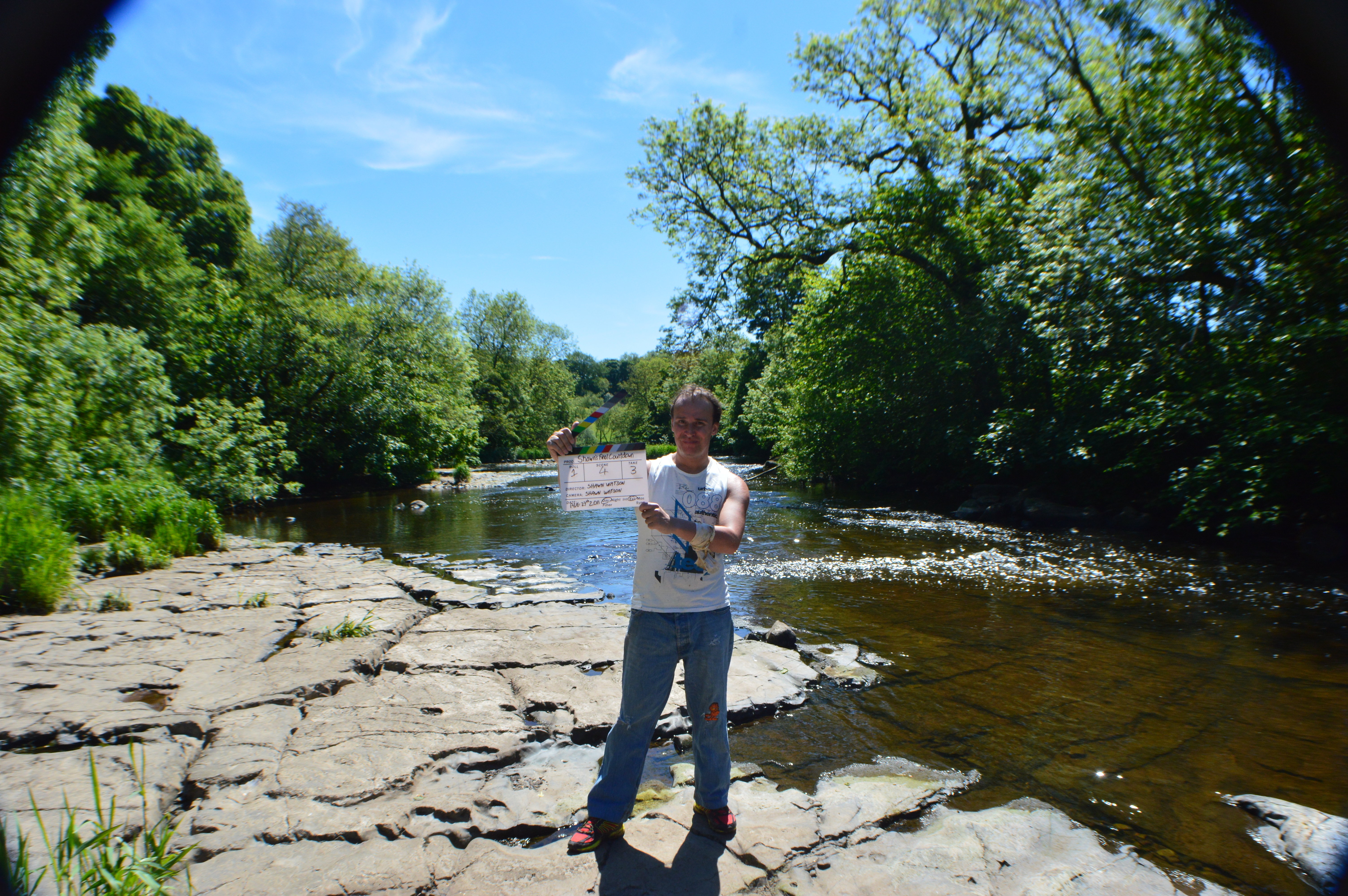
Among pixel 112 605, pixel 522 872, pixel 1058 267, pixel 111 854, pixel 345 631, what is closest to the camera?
pixel 111 854

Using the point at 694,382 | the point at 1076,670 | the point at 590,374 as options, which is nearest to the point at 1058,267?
the point at 1076,670

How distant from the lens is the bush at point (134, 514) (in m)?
8.97

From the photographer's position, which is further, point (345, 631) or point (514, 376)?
point (514, 376)

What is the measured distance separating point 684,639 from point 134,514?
9.85 metres

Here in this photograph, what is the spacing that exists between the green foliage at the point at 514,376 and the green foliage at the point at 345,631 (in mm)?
42886

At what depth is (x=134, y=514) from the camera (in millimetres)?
9430

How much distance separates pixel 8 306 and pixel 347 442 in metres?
15.9

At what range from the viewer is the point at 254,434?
726 inches

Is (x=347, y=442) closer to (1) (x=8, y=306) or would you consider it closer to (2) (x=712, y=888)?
(1) (x=8, y=306)

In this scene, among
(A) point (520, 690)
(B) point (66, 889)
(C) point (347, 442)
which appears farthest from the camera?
(C) point (347, 442)

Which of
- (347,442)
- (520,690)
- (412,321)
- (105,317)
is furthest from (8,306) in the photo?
(412,321)

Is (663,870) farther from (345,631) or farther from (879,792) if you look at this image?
(345,631)

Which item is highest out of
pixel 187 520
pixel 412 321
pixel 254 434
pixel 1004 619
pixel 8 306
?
pixel 412 321

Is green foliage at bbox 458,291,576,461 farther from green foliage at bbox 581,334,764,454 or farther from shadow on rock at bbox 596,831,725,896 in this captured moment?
shadow on rock at bbox 596,831,725,896
